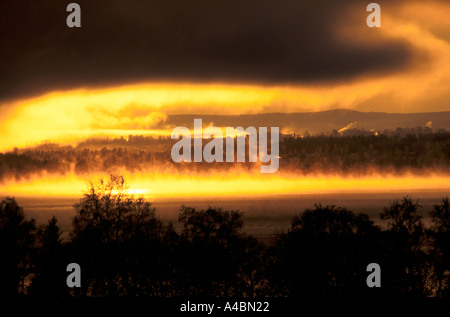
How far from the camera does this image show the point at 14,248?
2384 inches

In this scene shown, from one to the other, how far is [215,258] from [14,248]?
1854cm

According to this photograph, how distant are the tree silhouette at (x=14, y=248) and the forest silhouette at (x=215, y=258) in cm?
12

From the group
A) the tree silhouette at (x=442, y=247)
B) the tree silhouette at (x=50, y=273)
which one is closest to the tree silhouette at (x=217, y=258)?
the tree silhouette at (x=50, y=273)

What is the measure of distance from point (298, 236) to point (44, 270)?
22045 millimetres

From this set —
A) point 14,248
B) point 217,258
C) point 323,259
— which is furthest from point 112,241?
point 323,259

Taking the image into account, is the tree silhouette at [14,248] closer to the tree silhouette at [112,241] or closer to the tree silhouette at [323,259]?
the tree silhouette at [112,241]

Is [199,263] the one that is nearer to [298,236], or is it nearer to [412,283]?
[298,236]

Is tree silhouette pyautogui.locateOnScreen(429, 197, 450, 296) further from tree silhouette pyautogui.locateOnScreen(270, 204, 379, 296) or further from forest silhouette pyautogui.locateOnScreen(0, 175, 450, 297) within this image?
tree silhouette pyautogui.locateOnScreen(270, 204, 379, 296)

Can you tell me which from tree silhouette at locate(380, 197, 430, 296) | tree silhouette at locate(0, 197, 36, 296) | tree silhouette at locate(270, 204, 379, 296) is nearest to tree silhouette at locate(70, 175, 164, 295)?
tree silhouette at locate(0, 197, 36, 296)

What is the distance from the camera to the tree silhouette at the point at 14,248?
56.1 meters

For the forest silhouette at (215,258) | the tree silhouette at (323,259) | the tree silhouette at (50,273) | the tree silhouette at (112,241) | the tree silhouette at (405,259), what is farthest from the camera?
the tree silhouette at (50,273)

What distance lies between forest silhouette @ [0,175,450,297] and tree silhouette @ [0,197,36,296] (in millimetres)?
123

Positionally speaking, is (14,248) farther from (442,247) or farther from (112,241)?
(442,247)
